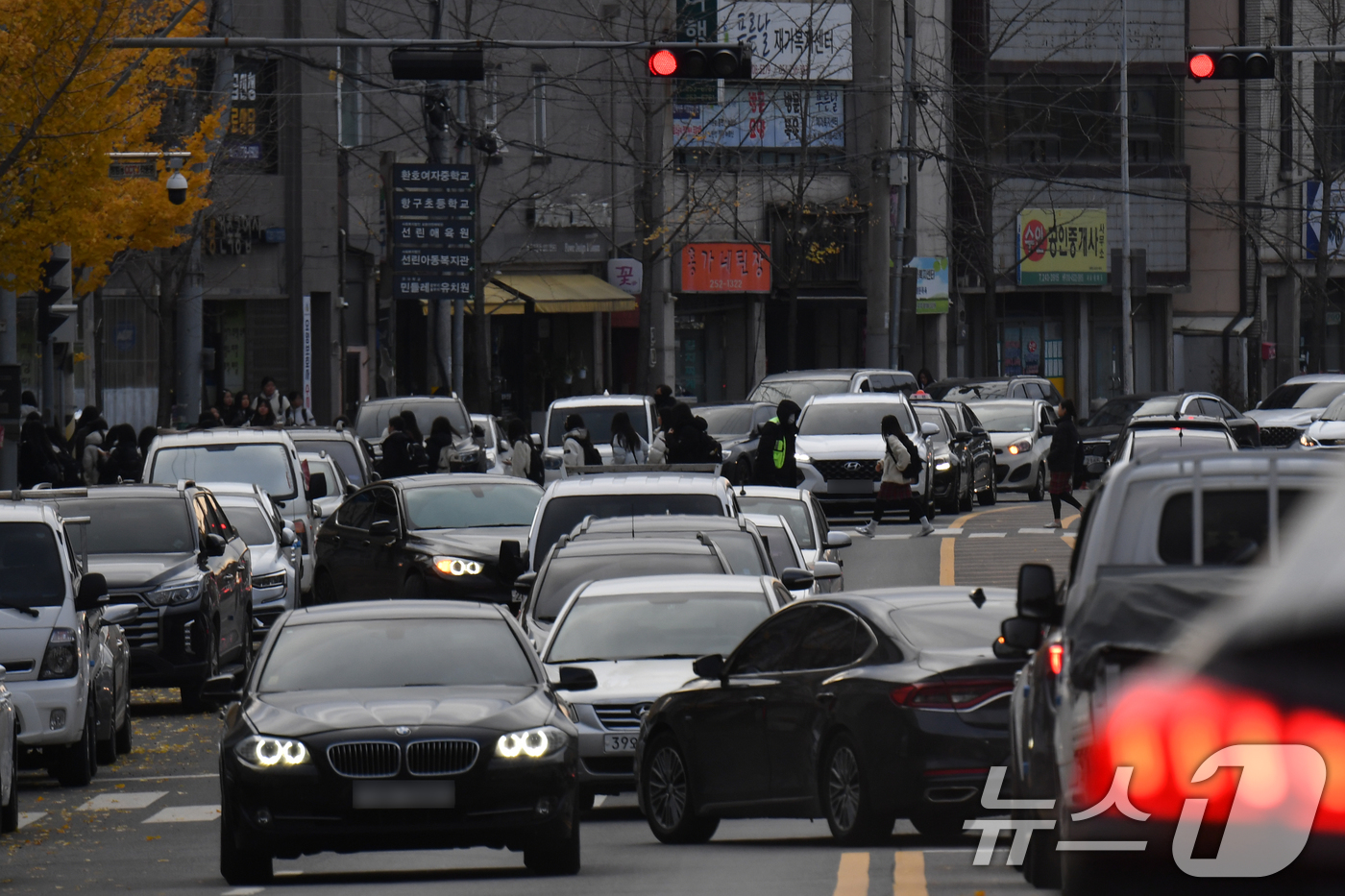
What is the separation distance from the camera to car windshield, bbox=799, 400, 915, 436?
3394 centimetres

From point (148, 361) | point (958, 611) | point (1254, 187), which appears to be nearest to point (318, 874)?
point (958, 611)

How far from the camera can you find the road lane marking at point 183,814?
13.8 metres

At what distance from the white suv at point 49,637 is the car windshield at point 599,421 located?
18.3 meters

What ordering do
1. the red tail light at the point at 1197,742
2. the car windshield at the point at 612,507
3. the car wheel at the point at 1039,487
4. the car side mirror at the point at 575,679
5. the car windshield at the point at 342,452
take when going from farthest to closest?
the car wheel at the point at 1039,487 → the car windshield at the point at 342,452 → the car windshield at the point at 612,507 → the car side mirror at the point at 575,679 → the red tail light at the point at 1197,742

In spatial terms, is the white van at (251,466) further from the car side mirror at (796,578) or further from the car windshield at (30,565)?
the car windshield at (30,565)

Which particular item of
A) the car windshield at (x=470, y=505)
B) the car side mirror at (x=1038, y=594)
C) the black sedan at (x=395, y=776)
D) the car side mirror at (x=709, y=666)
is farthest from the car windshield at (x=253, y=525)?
the car side mirror at (x=1038, y=594)

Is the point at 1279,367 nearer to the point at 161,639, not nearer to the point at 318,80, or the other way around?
the point at 318,80

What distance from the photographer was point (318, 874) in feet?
38.4

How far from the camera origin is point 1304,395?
4206 centimetres

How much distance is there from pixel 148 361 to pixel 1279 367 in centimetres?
3823

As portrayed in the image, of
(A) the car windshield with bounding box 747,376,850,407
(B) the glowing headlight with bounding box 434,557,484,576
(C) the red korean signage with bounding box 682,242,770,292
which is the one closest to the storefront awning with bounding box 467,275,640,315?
(C) the red korean signage with bounding box 682,242,770,292

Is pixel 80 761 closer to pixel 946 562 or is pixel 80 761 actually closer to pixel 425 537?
pixel 425 537

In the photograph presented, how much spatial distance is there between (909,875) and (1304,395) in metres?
33.7

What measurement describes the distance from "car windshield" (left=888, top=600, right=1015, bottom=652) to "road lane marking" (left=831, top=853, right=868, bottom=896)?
108 cm
